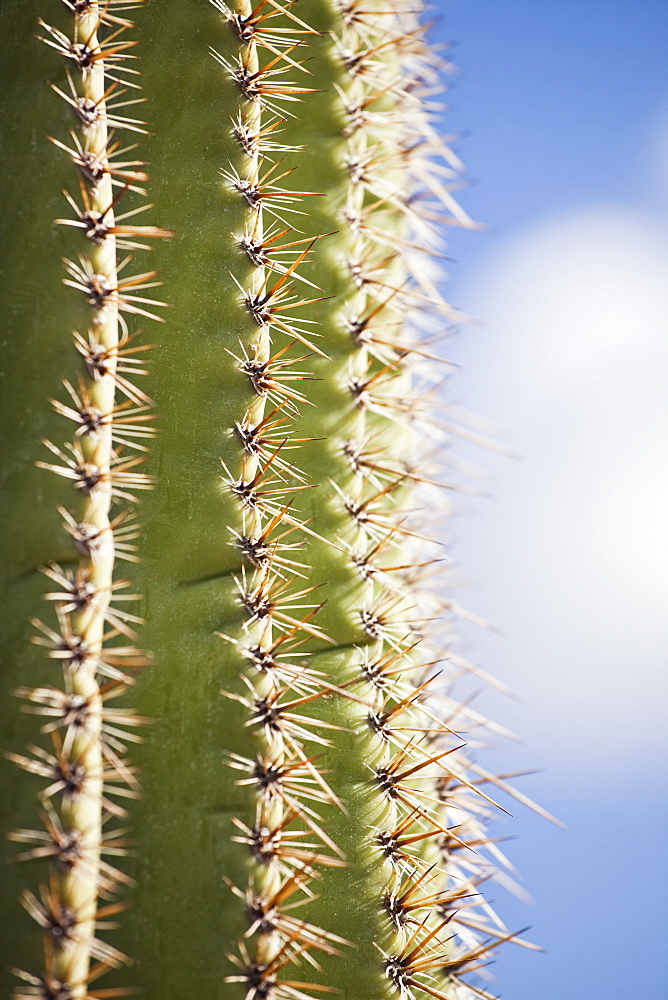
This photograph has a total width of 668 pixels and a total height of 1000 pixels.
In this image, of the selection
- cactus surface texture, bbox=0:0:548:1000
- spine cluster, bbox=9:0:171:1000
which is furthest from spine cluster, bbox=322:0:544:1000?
spine cluster, bbox=9:0:171:1000

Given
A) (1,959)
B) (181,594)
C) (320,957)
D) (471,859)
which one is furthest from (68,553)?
(471,859)

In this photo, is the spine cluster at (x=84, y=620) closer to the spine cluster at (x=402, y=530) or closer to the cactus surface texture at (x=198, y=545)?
the cactus surface texture at (x=198, y=545)

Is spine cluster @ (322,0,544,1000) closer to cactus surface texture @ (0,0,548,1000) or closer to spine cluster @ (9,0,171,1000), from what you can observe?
cactus surface texture @ (0,0,548,1000)

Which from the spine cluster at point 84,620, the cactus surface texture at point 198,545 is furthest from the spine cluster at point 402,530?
the spine cluster at point 84,620

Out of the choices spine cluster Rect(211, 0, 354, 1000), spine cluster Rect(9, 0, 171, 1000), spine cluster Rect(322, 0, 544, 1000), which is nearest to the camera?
spine cluster Rect(9, 0, 171, 1000)

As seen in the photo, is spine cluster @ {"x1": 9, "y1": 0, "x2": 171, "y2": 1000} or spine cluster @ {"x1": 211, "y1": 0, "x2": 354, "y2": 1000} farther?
spine cluster @ {"x1": 211, "y1": 0, "x2": 354, "y2": 1000}

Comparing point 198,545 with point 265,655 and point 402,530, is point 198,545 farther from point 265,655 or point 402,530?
point 402,530

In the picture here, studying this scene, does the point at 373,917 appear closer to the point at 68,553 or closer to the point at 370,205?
the point at 68,553

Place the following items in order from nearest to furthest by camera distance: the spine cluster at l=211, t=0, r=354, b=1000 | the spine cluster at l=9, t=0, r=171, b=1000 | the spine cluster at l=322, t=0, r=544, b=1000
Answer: the spine cluster at l=9, t=0, r=171, b=1000, the spine cluster at l=211, t=0, r=354, b=1000, the spine cluster at l=322, t=0, r=544, b=1000
